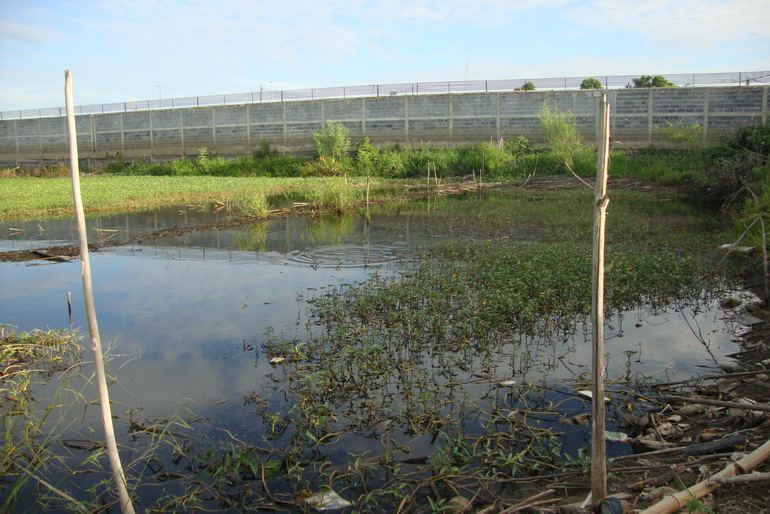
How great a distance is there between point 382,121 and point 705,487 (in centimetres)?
2962

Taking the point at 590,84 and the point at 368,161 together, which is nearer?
the point at 368,161

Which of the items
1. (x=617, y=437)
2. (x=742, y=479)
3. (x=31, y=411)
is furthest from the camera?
(x=31, y=411)

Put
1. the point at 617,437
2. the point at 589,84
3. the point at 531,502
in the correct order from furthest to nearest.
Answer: the point at 589,84 < the point at 617,437 < the point at 531,502

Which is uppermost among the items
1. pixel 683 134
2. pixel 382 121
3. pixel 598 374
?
pixel 382 121

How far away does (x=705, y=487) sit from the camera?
2.72m

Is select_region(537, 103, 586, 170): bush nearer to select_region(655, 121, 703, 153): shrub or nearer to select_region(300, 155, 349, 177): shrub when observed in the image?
select_region(655, 121, 703, 153): shrub

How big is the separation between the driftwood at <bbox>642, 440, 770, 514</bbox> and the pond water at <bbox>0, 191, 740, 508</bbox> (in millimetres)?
894

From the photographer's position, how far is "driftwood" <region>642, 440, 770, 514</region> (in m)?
2.61

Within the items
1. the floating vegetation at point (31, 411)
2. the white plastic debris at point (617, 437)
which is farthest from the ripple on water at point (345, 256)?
the white plastic debris at point (617, 437)

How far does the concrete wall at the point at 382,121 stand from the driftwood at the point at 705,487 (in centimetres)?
2419

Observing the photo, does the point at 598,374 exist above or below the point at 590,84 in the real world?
below

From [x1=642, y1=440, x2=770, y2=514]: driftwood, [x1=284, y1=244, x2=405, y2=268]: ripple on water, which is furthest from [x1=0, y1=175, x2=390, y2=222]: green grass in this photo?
[x1=642, y1=440, x2=770, y2=514]: driftwood

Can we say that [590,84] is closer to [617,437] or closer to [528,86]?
[528,86]

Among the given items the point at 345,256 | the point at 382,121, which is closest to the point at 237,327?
the point at 345,256
